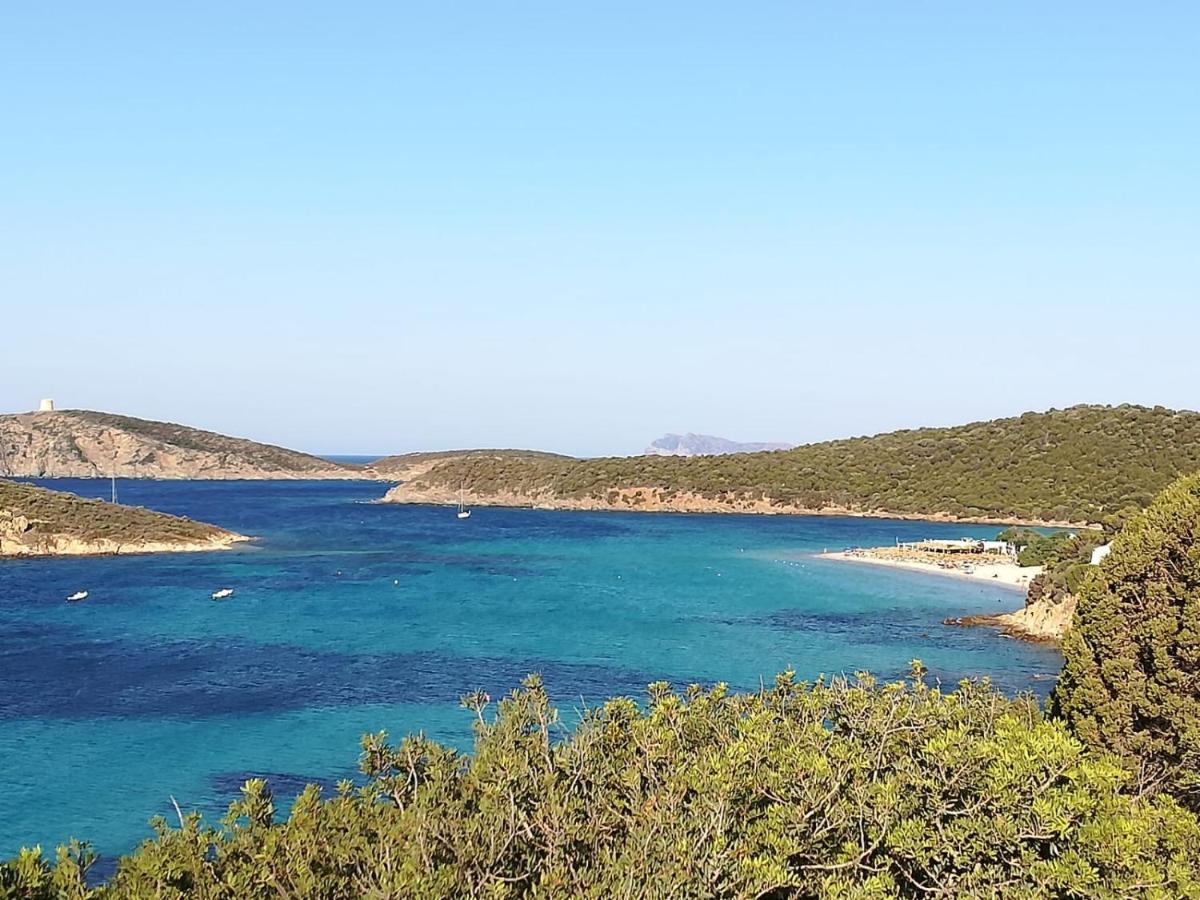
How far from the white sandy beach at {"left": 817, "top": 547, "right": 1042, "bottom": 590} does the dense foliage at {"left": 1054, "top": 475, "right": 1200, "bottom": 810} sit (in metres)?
49.2

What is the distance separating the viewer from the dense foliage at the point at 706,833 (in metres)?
8.81

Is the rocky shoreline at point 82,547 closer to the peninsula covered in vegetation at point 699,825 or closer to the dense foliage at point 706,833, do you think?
the peninsula covered in vegetation at point 699,825

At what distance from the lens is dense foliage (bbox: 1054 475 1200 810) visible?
13703 mm

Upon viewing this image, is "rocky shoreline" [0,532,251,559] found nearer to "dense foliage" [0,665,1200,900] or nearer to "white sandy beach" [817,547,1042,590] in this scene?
"white sandy beach" [817,547,1042,590]

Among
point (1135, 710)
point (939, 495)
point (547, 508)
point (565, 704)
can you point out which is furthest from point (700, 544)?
point (1135, 710)

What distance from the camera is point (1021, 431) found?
121 m

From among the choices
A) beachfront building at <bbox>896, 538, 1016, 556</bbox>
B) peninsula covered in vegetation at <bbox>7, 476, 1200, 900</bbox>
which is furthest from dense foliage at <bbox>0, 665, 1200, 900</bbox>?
beachfront building at <bbox>896, 538, 1016, 556</bbox>

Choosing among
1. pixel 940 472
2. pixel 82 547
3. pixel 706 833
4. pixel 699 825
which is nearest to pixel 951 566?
pixel 940 472

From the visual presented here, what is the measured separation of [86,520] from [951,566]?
66187 millimetres

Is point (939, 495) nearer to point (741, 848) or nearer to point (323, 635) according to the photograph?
point (323, 635)

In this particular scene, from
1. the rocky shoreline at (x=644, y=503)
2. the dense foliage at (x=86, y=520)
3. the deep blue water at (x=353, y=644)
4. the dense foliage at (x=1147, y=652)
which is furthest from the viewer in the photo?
the rocky shoreline at (x=644, y=503)

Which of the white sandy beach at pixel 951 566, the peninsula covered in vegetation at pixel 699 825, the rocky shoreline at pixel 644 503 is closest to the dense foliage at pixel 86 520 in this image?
the white sandy beach at pixel 951 566

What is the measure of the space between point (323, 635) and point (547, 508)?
8714cm

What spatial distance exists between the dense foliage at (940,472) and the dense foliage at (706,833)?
272 ft
